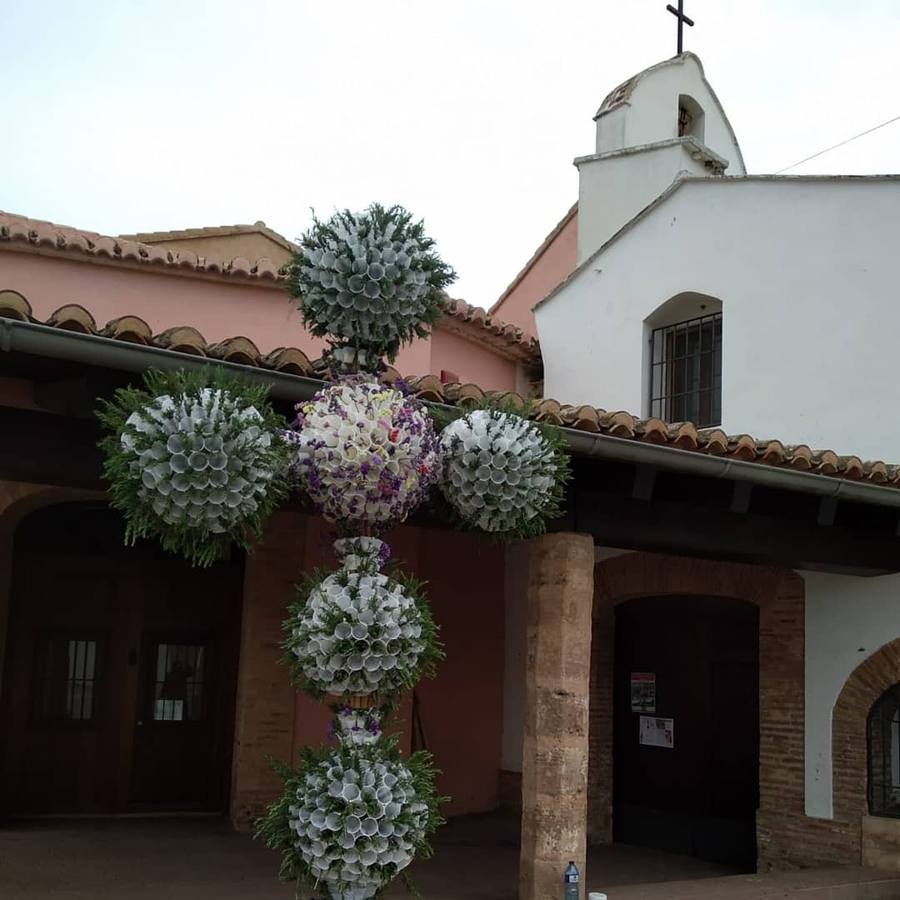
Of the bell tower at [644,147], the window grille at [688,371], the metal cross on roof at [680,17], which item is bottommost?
the window grille at [688,371]

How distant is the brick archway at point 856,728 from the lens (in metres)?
8.44

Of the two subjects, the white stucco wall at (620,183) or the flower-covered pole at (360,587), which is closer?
the flower-covered pole at (360,587)

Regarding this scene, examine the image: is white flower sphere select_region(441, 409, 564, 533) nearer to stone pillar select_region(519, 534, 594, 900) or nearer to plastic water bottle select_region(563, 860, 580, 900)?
stone pillar select_region(519, 534, 594, 900)

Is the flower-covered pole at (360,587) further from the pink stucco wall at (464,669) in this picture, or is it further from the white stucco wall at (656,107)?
the white stucco wall at (656,107)

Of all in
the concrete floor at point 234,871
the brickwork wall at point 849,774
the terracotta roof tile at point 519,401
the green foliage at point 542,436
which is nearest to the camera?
the terracotta roof tile at point 519,401

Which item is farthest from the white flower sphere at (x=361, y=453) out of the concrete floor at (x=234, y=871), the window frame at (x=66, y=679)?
the window frame at (x=66, y=679)

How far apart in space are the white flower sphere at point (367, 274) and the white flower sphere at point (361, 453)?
310mm

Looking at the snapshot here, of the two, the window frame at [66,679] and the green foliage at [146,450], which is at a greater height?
the green foliage at [146,450]

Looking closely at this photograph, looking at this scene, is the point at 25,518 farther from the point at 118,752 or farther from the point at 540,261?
the point at 540,261

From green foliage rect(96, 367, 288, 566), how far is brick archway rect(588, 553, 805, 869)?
18.5 feet

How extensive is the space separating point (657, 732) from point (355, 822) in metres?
6.29

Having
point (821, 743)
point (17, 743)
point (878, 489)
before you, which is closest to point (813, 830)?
point (821, 743)

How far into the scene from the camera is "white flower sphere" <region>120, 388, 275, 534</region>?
4.22m

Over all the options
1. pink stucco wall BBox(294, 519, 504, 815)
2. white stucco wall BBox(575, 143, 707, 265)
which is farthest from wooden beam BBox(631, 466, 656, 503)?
white stucco wall BBox(575, 143, 707, 265)
